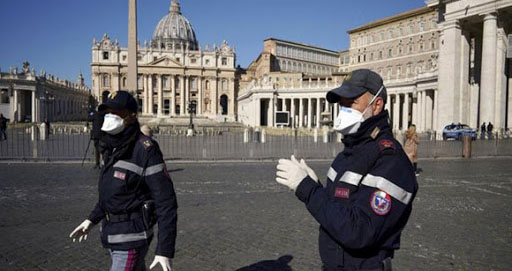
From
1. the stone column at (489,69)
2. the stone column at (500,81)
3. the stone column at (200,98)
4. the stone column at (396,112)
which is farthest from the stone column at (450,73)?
the stone column at (200,98)

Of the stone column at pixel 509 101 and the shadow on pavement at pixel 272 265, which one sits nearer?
the shadow on pavement at pixel 272 265

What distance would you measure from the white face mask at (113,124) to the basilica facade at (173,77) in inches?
3141

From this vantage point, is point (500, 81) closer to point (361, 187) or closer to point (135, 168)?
point (361, 187)

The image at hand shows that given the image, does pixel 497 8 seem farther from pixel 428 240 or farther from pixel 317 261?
pixel 317 261

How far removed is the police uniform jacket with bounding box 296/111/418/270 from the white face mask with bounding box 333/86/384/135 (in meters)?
0.03

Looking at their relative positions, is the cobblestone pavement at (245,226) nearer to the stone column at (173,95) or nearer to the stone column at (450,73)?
the stone column at (450,73)

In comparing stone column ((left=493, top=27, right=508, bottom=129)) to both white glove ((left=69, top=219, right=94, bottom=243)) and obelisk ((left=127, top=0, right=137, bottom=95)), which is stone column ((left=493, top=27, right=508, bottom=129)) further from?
white glove ((left=69, top=219, right=94, bottom=243))

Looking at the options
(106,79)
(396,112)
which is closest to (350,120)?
(396,112)

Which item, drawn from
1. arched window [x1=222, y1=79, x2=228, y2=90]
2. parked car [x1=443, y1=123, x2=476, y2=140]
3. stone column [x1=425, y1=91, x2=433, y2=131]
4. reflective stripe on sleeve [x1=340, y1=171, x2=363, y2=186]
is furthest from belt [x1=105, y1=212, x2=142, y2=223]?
arched window [x1=222, y1=79, x2=228, y2=90]

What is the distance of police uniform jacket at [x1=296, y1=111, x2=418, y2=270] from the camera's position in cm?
172

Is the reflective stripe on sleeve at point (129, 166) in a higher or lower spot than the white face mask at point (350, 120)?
lower

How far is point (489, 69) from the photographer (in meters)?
24.4

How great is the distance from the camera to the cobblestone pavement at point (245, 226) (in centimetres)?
436

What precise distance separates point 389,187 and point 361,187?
129 mm
